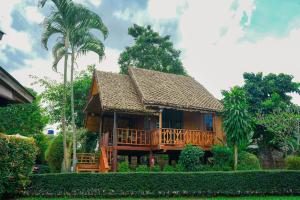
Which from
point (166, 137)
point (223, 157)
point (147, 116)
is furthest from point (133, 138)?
point (223, 157)

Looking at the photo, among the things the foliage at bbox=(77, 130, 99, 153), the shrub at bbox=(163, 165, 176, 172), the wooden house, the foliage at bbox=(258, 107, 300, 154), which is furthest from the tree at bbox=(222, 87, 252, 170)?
the foliage at bbox=(77, 130, 99, 153)

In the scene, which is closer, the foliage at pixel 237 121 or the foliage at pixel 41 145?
the foliage at pixel 237 121

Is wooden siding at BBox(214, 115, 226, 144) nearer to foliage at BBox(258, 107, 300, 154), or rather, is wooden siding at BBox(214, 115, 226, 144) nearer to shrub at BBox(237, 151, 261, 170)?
shrub at BBox(237, 151, 261, 170)

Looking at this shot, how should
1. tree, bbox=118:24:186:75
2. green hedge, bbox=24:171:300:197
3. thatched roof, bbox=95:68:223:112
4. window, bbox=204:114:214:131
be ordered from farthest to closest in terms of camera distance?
tree, bbox=118:24:186:75 < window, bbox=204:114:214:131 < thatched roof, bbox=95:68:223:112 < green hedge, bbox=24:171:300:197

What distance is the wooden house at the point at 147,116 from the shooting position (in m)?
20.0

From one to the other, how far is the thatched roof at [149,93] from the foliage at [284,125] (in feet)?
16.7

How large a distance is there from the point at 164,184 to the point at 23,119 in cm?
2531

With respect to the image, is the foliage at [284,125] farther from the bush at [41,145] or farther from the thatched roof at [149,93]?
the bush at [41,145]

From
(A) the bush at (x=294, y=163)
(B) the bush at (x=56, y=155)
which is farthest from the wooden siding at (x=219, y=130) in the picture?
(B) the bush at (x=56, y=155)

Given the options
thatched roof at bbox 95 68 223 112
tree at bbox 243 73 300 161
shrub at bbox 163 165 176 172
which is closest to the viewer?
shrub at bbox 163 165 176 172

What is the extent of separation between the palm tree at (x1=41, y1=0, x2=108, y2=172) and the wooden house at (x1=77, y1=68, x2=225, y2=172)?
219 centimetres

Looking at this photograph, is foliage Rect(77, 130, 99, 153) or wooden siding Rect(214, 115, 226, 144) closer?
wooden siding Rect(214, 115, 226, 144)

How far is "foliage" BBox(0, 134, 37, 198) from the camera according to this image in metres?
12.1

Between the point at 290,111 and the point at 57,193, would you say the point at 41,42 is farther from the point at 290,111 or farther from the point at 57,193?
the point at 290,111
